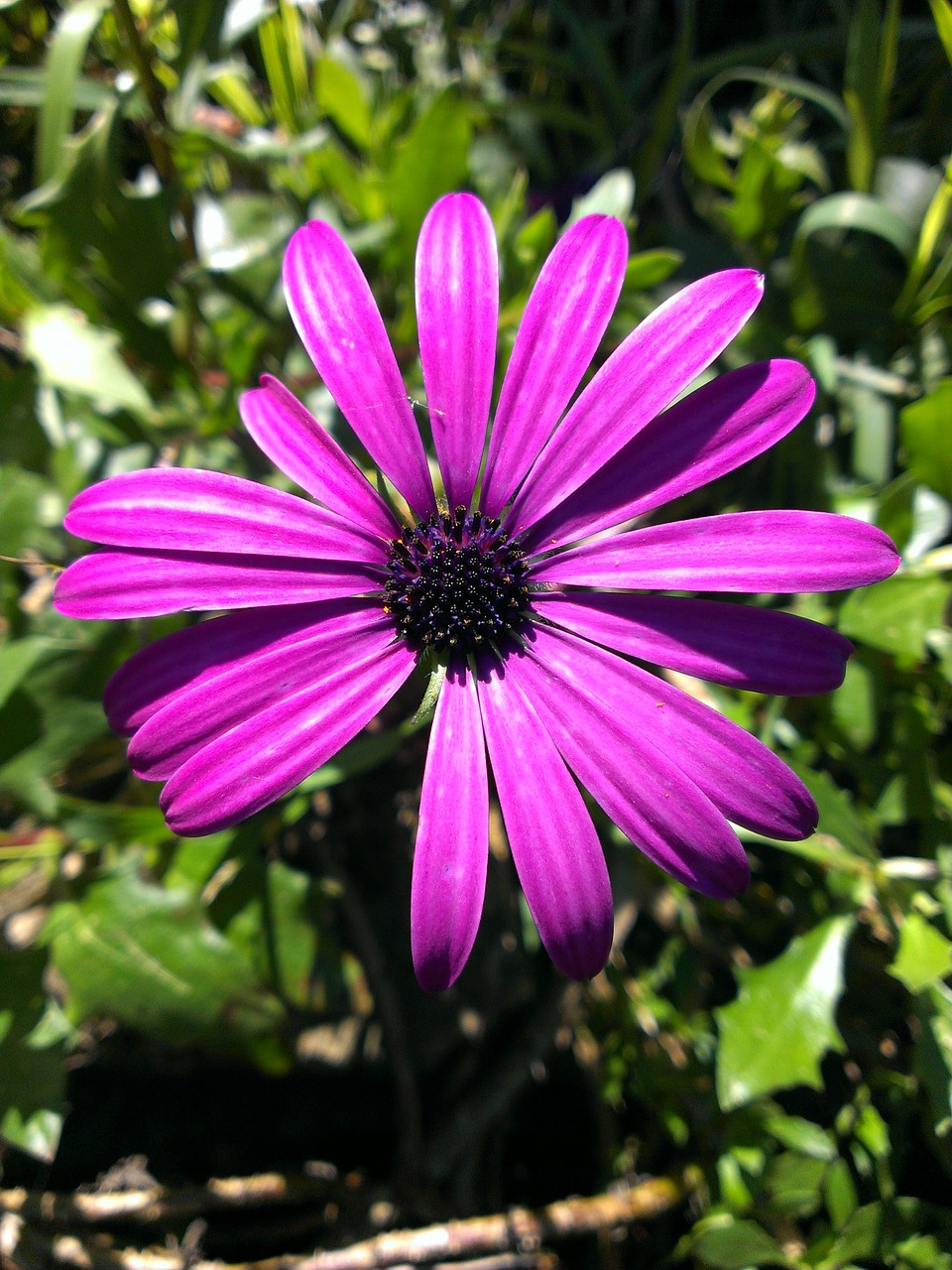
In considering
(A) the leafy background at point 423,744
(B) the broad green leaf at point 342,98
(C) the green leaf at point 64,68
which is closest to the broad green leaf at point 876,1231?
(A) the leafy background at point 423,744

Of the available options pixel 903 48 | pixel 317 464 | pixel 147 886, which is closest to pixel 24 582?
pixel 147 886

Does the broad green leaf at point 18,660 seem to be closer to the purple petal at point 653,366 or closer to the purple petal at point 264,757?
the purple petal at point 264,757

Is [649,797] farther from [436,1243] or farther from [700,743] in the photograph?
[436,1243]

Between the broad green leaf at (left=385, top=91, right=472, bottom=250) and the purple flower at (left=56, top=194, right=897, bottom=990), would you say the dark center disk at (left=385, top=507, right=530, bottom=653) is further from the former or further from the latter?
the broad green leaf at (left=385, top=91, right=472, bottom=250)

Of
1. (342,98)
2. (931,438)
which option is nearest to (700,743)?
(931,438)

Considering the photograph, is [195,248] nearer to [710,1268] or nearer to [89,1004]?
[89,1004]

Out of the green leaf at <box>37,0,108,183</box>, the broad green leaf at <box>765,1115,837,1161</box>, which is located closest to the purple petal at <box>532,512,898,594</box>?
the broad green leaf at <box>765,1115,837,1161</box>

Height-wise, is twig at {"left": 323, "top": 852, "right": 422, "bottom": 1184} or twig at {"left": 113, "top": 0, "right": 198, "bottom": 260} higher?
twig at {"left": 113, "top": 0, "right": 198, "bottom": 260}
